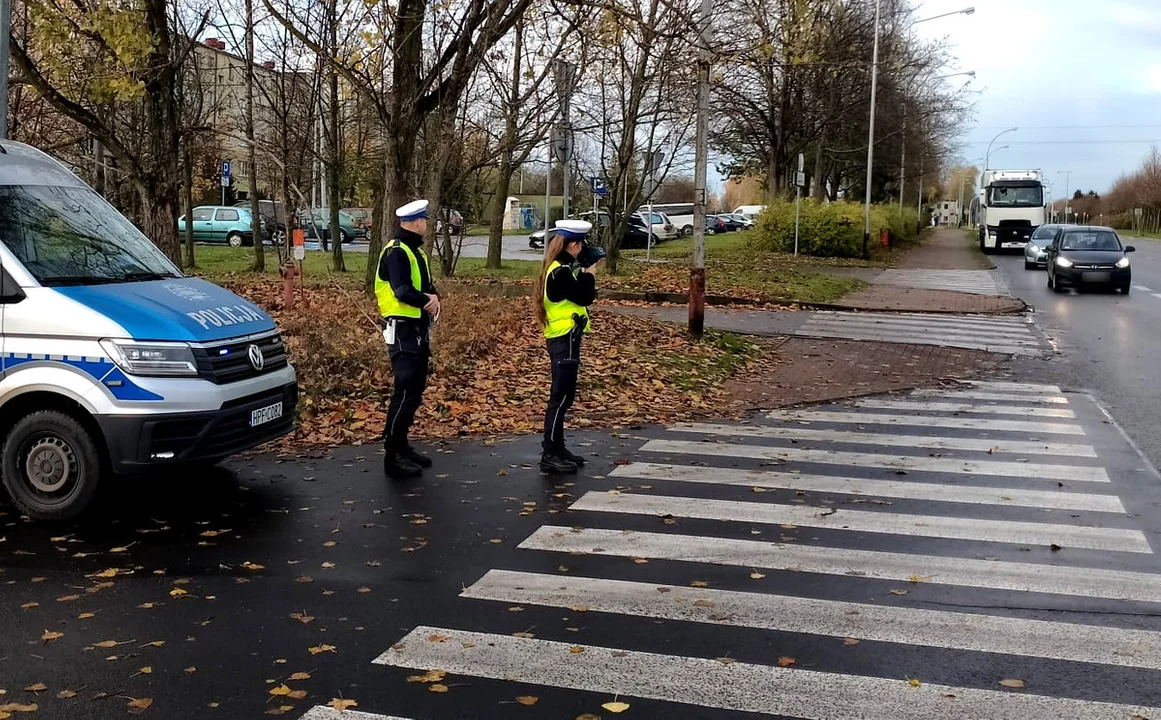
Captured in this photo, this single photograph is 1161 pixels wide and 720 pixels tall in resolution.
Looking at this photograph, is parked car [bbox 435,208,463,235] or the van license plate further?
parked car [bbox 435,208,463,235]

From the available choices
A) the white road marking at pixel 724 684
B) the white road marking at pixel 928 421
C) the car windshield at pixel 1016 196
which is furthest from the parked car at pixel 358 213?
the white road marking at pixel 724 684

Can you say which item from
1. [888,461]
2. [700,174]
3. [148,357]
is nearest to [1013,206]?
[700,174]

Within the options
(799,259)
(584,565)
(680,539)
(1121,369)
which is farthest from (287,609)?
(799,259)

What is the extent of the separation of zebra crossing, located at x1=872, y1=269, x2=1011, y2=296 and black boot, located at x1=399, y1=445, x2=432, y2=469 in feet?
66.8

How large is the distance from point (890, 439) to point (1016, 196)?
39.6m

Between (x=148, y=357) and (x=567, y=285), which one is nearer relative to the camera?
(x=148, y=357)

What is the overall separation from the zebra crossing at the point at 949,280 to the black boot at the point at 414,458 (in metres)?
20.4

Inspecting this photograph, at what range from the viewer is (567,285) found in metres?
7.77

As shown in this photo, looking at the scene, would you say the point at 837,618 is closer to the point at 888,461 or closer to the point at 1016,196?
the point at 888,461

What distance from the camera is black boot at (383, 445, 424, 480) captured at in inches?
302

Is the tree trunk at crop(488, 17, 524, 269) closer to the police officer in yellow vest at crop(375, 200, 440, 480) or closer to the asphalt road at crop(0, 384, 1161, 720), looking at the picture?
the police officer in yellow vest at crop(375, 200, 440, 480)

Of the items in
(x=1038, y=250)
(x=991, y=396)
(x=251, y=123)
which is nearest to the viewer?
(x=991, y=396)

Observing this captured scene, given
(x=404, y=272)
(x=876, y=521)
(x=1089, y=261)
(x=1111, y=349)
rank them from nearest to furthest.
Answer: (x=876, y=521) → (x=404, y=272) → (x=1111, y=349) → (x=1089, y=261)

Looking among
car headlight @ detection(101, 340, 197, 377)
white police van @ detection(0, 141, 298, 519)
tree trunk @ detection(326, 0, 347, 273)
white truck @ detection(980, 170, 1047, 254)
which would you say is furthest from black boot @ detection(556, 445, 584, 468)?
white truck @ detection(980, 170, 1047, 254)
